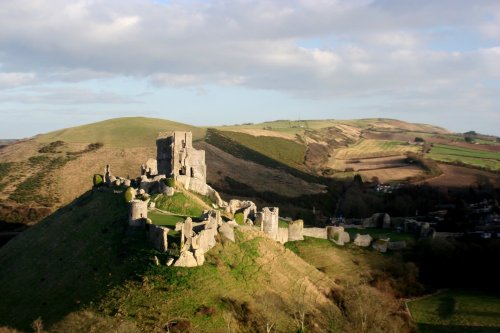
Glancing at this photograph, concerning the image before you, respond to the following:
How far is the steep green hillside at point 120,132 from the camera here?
123 metres

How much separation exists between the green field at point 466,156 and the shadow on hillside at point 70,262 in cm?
10294

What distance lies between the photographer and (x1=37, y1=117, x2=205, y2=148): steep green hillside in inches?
4850

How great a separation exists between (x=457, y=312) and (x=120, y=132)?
319 ft

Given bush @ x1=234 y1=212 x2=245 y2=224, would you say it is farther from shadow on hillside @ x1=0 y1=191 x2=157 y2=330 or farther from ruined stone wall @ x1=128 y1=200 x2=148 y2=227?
ruined stone wall @ x1=128 y1=200 x2=148 y2=227

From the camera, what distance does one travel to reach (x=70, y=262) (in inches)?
1682

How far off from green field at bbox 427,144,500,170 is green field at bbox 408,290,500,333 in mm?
80907

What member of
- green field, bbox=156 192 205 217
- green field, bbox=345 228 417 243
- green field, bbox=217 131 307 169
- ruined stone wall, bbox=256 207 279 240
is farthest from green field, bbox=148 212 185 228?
green field, bbox=217 131 307 169

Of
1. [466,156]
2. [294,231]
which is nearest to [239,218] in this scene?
[294,231]

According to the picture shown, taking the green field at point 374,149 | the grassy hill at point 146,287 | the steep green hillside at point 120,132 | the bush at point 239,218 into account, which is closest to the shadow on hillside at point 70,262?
the grassy hill at point 146,287

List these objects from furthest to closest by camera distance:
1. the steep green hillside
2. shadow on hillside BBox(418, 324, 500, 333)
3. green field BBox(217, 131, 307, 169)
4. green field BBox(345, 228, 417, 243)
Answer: green field BBox(217, 131, 307, 169), the steep green hillside, green field BBox(345, 228, 417, 243), shadow on hillside BBox(418, 324, 500, 333)

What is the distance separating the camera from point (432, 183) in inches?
4466

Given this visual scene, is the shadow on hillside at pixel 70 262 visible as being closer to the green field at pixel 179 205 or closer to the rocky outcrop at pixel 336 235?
the green field at pixel 179 205

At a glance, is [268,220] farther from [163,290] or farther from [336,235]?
[163,290]

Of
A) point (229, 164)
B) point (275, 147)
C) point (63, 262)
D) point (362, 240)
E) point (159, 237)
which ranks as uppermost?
point (159, 237)
